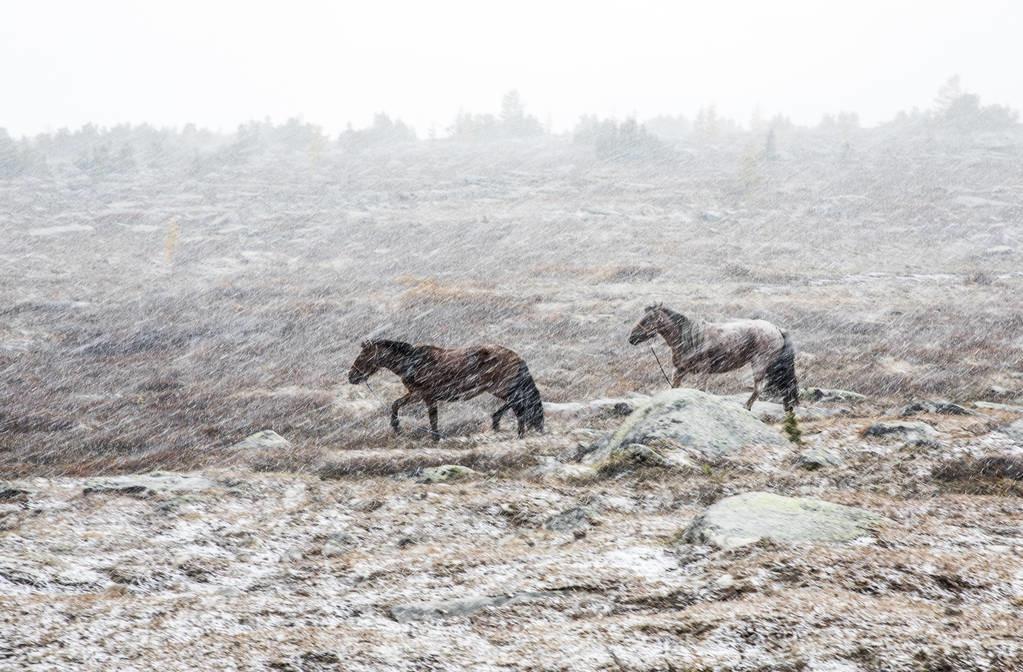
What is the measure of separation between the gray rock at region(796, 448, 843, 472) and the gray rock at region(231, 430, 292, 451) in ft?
27.4

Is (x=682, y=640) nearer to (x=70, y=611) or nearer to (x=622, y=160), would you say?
(x=70, y=611)

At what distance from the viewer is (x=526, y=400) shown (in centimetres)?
1291

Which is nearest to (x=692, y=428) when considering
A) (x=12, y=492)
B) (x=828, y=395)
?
(x=828, y=395)

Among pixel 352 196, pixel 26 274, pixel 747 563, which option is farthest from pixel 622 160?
pixel 747 563

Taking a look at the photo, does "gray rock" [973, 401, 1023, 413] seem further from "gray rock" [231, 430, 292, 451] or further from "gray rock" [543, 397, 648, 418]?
"gray rock" [231, 430, 292, 451]

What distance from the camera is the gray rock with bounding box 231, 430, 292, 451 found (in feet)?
39.8

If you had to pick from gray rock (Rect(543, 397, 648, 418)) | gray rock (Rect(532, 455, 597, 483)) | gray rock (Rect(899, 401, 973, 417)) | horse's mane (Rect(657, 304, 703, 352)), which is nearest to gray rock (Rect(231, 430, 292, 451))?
gray rock (Rect(532, 455, 597, 483))

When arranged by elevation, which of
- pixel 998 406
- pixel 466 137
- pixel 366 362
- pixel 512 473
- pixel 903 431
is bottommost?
pixel 998 406

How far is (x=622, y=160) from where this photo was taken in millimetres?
68938

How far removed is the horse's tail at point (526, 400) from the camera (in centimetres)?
1286

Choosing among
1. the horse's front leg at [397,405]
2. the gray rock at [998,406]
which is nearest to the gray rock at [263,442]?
the horse's front leg at [397,405]

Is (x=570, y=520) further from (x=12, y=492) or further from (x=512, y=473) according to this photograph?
(x=12, y=492)

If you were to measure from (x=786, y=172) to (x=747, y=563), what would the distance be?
208 feet

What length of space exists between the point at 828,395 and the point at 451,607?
13.3 m
